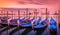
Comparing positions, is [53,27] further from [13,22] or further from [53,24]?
[13,22]

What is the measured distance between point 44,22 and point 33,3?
1.12 ft

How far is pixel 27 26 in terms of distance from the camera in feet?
6.50

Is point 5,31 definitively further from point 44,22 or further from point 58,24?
point 58,24

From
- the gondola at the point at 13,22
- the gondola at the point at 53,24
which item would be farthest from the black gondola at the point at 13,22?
the gondola at the point at 53,24

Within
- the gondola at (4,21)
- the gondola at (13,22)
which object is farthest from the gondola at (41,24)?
the gondola at (4,21)

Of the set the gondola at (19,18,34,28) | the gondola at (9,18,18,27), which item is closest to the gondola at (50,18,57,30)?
the gondola at (19,18,34,28)

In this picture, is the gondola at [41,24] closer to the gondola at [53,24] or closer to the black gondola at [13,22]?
the gondola at [53,24]

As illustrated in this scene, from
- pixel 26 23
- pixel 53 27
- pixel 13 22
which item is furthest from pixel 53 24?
pixel 13 22

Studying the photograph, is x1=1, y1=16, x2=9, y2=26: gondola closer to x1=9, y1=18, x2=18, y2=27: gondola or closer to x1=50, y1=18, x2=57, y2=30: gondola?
x1=9, y1=18, x2=18, y2=27: gondola

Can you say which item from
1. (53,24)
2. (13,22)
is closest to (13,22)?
(13,22)

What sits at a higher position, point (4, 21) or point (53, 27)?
point (4, 21)

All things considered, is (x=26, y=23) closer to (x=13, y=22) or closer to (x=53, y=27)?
(x=13, y=22)

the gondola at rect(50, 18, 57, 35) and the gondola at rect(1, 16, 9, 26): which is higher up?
the gondola at rect(1, 16, 9, 26)

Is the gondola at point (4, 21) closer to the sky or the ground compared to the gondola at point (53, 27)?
closer to the sky
